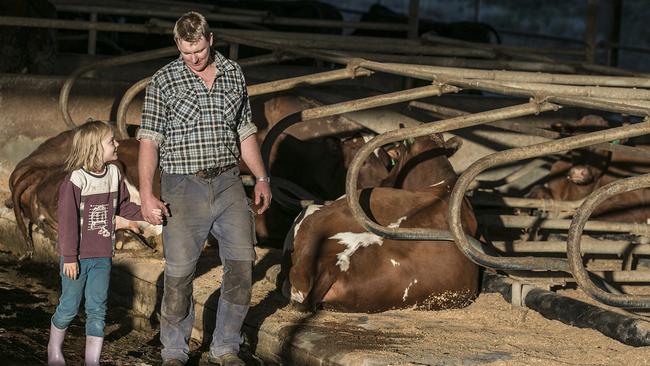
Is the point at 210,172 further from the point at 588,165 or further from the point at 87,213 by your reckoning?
the point at 588,165

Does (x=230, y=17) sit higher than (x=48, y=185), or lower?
higher

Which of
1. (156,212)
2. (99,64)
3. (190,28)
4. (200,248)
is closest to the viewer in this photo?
(190,28)

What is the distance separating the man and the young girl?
8.9 inches

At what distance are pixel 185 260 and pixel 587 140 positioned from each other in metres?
2.15

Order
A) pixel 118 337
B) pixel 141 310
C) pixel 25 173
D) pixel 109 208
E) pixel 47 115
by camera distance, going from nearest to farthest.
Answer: pixel 109 208
pixel 118 337
pixel 141 310
pixel 25 173
pixel 47 115

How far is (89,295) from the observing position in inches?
236

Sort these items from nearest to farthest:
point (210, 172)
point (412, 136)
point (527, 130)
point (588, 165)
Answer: point (210, 172) → point (412, 136) → point (527, 130) → point (588, 165)

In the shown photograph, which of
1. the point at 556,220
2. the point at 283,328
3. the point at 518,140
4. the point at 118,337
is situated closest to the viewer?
the point at 283,328

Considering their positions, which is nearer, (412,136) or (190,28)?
(190,28)

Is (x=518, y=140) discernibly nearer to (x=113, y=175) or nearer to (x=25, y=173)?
(x=25, y=173)

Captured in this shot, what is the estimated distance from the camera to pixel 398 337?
632 centimetres

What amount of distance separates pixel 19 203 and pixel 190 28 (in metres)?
3.93

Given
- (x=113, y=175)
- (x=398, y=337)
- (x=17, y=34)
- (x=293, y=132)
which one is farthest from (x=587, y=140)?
(x=17, y=34)

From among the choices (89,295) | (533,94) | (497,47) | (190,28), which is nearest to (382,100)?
(533,94)
